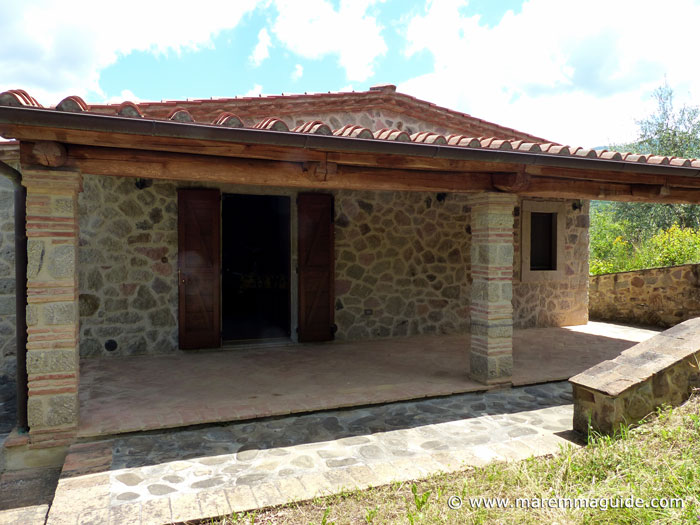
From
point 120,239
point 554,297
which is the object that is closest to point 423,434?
point 120,239

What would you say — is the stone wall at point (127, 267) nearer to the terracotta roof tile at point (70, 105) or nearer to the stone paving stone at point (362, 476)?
the terracotta roof tile at point (70, 105)

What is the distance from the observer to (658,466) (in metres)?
3.12

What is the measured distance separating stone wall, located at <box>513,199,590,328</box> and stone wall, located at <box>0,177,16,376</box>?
7.57m

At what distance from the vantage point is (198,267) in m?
6.70

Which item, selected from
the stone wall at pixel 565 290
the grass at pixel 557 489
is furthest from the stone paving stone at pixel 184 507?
the stone wall at pixel 565 290

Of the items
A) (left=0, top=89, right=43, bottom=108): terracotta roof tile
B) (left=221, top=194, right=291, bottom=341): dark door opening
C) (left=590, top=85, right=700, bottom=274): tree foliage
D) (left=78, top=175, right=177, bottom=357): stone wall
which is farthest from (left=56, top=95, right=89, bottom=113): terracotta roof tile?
(left=590, top=85, right=700, bottom=274): tree foliage

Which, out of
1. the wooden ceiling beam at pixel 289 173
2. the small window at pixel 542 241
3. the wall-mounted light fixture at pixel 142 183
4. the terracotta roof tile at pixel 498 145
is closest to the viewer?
the wooden ceiling beam at pixel 289 173

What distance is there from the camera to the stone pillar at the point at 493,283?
5188 millimetres

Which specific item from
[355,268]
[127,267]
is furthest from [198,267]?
[355,268]

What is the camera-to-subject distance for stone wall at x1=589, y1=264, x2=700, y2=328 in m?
8.88

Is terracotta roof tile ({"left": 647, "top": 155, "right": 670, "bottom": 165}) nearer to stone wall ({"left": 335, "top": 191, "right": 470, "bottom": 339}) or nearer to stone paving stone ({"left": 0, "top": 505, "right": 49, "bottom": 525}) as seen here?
stone wall ({"left": 335, "top": 191, "right": 470, "bottom": 339})

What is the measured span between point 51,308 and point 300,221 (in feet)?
12.8

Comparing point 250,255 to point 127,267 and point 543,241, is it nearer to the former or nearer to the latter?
point 127,267

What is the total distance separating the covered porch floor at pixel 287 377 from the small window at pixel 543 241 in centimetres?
176
